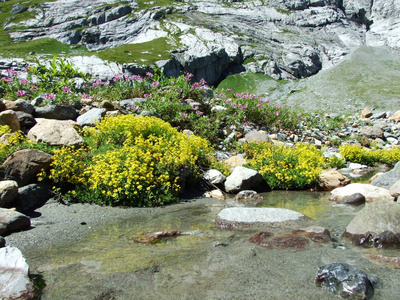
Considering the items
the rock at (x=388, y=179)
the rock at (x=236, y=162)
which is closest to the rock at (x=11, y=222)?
the rock at (x=236, y=162)

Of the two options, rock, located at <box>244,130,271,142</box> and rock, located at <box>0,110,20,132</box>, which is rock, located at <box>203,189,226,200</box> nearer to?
rock, located at <box>244,130,271,142</box>

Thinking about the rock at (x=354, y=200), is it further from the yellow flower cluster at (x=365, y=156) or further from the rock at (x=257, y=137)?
the yellow flower cluster at (x=365, y=156)

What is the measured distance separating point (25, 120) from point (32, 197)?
13.3ft

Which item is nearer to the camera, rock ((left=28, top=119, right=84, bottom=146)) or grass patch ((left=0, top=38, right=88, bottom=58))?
rock ((left=28, top=119, right=84, bottom=146))

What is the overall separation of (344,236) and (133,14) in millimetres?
102134

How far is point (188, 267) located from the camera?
3664 mm

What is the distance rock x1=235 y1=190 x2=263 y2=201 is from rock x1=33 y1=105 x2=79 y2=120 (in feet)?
23.1

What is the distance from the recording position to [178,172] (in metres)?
7.70

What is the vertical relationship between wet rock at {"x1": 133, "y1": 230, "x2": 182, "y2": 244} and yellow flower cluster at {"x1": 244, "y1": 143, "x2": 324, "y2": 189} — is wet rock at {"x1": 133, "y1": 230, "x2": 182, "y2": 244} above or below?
above

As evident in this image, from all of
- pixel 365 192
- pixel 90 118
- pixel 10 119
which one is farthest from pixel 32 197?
pixel 365 192

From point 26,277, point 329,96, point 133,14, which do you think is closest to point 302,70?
point 329,96

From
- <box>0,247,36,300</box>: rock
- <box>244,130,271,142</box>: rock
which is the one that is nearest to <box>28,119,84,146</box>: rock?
<box>0,247,36,300</box>: rock

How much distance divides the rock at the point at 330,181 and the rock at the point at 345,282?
6.65m

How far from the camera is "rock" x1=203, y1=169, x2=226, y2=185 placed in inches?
352
